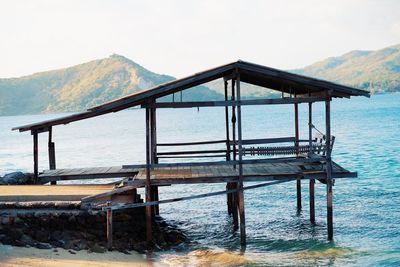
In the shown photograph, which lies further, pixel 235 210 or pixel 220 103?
pixel 235 210

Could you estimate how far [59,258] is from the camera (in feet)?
46.7

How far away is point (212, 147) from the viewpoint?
2105 inches

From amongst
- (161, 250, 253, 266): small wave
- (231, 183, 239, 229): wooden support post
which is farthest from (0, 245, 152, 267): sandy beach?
(231, 183, 239, 229): wooden support post

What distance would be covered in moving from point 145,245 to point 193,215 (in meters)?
6.45

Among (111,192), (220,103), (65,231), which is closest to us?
(65,231)

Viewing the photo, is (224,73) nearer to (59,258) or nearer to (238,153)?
A: (238,153)

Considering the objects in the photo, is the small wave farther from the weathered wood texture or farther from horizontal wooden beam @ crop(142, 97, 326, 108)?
horizontal wooden beam @ crop(142, 97, 326, 108)

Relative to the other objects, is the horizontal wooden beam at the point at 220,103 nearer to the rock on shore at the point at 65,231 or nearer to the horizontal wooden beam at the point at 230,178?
the horizontal wooden beam at the point at 230,178

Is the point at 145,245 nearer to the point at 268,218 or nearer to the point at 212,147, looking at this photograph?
the point at 268,218

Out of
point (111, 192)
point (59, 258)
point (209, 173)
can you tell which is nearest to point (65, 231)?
point (59, 258)

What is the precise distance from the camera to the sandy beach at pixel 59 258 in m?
13.7

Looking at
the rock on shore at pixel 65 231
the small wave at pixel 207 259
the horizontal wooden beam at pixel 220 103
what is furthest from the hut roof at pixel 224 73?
the small wave at pixel 207 259

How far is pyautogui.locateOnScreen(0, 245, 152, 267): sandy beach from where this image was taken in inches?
540

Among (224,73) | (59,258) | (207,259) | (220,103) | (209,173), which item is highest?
(224,73)
